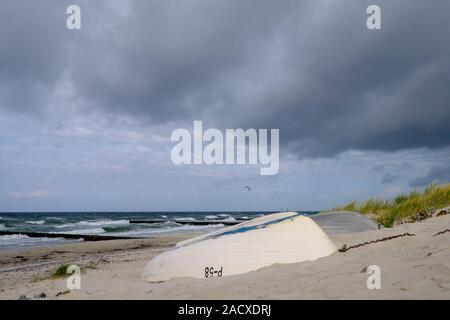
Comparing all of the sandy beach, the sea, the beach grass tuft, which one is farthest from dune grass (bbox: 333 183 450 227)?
the sea

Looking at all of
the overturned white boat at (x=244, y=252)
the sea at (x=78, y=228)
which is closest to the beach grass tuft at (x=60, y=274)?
the overturned white boat at (x=244, y=252)

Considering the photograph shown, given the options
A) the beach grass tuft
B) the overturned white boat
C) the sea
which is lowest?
the sea

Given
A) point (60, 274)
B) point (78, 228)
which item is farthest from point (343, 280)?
point (78, 228)

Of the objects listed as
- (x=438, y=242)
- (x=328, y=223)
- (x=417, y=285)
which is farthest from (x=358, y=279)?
(x=328, y=223)

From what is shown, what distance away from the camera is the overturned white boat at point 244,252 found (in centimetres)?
545

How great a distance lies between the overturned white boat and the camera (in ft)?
17.9

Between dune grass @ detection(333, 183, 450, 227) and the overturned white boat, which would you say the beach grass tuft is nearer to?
the overturned white boat

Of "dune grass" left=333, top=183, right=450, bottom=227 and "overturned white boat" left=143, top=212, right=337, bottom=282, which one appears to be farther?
"dune grass" left=333, top=183, right=450, bottom=227

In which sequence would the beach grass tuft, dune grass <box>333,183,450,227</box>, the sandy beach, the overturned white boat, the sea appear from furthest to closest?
the sea → dune grass <box>333,183,450,227</box> → the beach grass tuft → the overturned white boat → the sandy beach

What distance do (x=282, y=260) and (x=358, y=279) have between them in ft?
5.99

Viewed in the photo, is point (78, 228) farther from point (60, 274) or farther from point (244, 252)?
point (244, 252)

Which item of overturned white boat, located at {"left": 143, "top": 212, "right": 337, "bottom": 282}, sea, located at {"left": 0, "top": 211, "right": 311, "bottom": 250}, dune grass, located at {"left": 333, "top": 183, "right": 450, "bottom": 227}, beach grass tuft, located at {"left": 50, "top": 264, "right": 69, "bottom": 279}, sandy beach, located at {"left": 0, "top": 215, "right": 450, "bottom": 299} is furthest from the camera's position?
sea, located at {"left": 0, "top": 211, "right": 311, "bottom": 250}

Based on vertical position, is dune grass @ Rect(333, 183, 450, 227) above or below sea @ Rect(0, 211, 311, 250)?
above

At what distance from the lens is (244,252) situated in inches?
219
